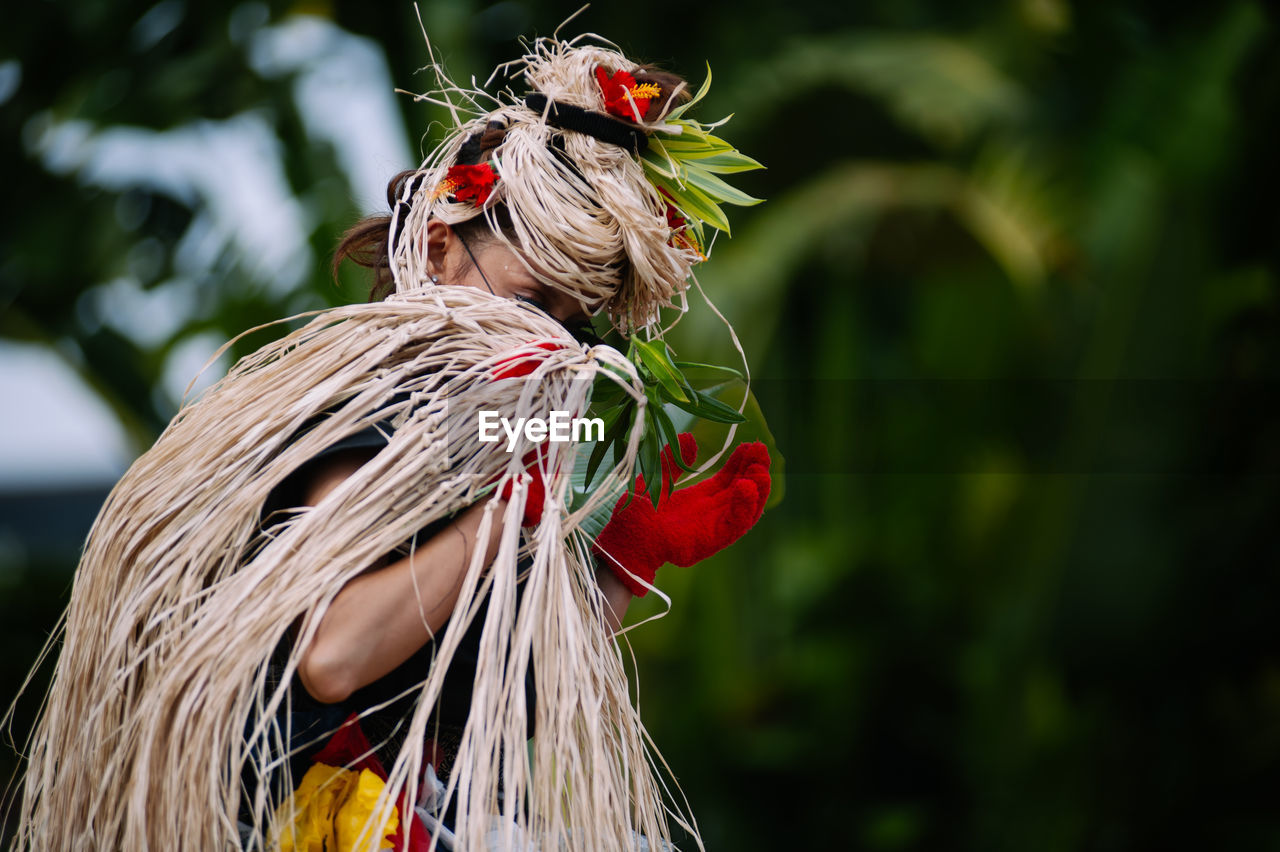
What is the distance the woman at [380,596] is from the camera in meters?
Answer: 0.78

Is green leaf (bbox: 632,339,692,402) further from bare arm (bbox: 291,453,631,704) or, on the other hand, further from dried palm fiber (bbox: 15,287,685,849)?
bare arm (bbox: 291,453,631,704)

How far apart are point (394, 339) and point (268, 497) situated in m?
0.16

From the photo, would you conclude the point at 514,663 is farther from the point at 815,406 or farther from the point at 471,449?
the point at 815,406

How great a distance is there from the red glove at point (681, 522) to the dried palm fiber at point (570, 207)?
19 cm

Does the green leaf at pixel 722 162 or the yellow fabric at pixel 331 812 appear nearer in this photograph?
the yellow fabric at pixel 331 812

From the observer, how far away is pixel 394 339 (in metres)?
0.86

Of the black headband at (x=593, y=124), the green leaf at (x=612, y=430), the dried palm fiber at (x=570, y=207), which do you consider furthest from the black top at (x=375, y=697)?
the black headband at (x=593, y=124)

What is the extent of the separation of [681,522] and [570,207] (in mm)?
314

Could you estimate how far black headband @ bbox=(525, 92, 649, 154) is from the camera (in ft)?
3.24

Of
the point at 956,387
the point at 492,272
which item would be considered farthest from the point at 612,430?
the point at 956,387

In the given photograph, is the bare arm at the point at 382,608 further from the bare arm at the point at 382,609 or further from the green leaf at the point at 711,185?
the green leaf at the point at 711,185

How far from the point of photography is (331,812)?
84 centimetres

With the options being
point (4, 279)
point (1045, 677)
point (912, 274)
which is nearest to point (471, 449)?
point (1045, 677)

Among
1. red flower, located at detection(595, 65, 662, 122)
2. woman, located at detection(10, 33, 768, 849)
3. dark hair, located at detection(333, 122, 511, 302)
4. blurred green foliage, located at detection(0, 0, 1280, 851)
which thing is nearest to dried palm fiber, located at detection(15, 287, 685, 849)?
woman, located at detection(10, 33, 768, 849)
